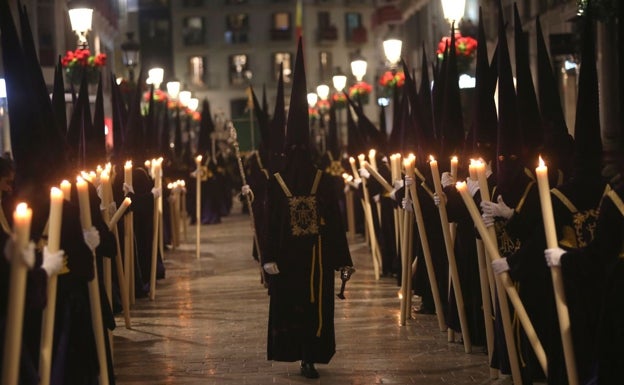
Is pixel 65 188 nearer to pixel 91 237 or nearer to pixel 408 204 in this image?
pixel 91 237

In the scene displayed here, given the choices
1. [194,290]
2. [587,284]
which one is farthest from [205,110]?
[587,284]

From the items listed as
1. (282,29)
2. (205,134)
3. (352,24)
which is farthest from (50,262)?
(282,29)

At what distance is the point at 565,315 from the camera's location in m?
8.56

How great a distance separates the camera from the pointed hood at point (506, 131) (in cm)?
1020

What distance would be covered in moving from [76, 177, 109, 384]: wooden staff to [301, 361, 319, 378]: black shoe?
2.47 metres

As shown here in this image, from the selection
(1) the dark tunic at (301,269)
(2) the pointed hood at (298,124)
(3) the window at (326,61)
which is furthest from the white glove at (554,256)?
(3) the window at (326,61)

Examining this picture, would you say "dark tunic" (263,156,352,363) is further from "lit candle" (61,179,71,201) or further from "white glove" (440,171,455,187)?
"lit candle" (61,179,71,201)

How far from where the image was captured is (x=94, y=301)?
9234 millimetres

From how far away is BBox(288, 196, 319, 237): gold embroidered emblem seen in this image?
38.3 ft

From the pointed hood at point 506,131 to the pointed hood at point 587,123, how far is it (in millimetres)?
1185

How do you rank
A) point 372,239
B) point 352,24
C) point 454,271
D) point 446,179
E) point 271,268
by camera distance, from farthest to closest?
point 352,24, point 372,239, point 446,179, point 454,271, point 271,268

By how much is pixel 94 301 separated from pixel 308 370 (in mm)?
2854

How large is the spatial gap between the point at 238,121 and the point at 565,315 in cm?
2669

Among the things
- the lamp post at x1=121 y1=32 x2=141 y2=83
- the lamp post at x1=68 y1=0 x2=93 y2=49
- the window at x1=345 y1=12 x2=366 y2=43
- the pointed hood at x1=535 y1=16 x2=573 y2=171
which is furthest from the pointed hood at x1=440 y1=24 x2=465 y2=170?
the window at x1=345 y1=12 x2=366 y2=43
